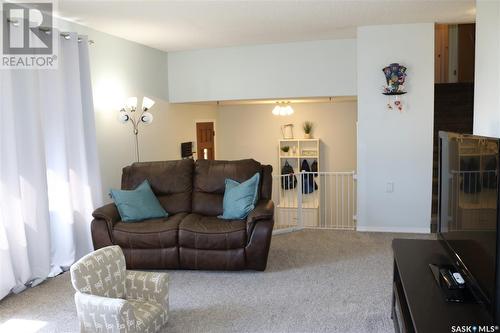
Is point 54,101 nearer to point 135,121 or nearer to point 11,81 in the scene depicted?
point 11,81

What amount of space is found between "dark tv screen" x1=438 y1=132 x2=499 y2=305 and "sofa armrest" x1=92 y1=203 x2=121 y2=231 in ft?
9.85

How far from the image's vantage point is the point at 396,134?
5.35 m

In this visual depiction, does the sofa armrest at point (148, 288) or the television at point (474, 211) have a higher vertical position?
the television at point (474, 211)

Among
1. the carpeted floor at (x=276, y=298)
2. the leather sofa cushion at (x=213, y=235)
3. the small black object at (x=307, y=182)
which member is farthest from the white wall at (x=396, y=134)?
the small black object at (x=307, y=182)

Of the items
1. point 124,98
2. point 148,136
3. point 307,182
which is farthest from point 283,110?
point 124,98

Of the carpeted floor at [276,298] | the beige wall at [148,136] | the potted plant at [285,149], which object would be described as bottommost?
the carpeted floor at [276,298]

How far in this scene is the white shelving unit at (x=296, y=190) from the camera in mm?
7789

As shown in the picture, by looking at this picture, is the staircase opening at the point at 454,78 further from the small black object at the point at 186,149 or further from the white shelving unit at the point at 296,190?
the small black object at the point at 186,149

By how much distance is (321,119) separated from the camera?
8359 millimetres

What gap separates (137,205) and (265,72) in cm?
282

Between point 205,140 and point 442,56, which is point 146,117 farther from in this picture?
point 442,56

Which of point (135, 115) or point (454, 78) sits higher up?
point (454, 78)

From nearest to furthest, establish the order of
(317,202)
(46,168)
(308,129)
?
(46,168)
(317,202)
(308,129)
